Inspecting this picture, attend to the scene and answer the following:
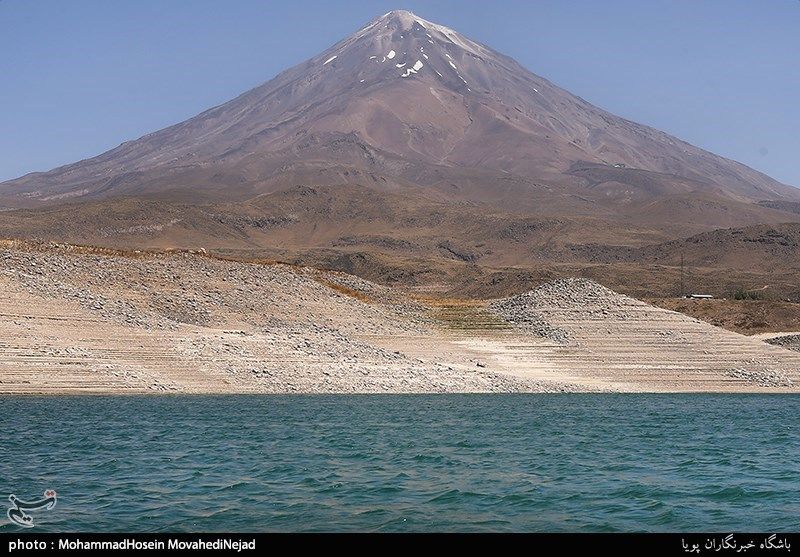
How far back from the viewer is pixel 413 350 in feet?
162

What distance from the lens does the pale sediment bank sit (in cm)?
4188

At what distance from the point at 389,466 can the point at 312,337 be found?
2465cm

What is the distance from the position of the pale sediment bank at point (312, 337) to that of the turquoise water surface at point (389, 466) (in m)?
4.04

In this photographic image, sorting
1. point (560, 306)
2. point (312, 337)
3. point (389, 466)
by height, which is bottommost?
point (389, 466)

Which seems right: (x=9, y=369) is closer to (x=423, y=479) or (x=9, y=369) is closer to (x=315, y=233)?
(x=423, y=479)

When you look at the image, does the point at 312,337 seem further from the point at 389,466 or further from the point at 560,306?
the point at 389,466

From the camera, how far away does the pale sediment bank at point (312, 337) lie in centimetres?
4188

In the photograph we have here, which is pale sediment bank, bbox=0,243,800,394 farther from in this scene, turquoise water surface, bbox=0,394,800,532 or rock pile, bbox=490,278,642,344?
turquoise water surface, bbox=0,394,800,532

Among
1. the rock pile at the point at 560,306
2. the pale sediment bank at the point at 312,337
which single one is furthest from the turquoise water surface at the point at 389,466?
the rock pile at the point at 560,306

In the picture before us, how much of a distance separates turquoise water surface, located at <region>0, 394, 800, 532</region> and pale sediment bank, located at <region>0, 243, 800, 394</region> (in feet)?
13.2

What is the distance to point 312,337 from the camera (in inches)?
1886

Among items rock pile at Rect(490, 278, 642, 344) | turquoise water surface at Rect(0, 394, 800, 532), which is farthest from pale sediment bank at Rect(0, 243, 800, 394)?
turquoise water surface at Rect(0, 394, 800, 532)

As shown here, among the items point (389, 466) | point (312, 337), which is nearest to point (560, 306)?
point (312, 337)
